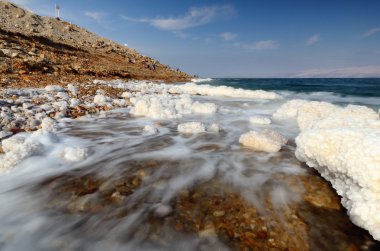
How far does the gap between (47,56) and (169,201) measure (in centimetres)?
1787

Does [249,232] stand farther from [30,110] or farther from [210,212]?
[30,110]

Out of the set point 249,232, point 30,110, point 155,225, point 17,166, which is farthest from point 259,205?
point 30,110

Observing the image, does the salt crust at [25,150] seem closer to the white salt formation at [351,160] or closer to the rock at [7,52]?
the white salt formation at [351,160]

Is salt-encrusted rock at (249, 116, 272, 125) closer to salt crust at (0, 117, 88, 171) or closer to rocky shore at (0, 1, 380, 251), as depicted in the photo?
rocky shore at (0, 1, 380, 251)

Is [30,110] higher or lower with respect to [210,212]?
higher

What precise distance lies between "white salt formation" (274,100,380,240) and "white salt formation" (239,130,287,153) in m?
0.48

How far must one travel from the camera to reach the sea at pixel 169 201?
2137 millimetres

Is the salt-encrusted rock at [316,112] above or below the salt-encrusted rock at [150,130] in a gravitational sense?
above

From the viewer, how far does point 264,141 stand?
13.7ft

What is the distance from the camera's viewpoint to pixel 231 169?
3449 mm

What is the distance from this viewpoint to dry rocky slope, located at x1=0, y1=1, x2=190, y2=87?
11.9 metres

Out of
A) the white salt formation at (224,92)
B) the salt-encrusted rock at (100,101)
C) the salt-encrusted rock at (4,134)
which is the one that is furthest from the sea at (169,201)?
the white salt formation at (224,92)

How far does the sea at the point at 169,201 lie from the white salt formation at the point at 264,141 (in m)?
0.13

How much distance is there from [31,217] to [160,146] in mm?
2222
